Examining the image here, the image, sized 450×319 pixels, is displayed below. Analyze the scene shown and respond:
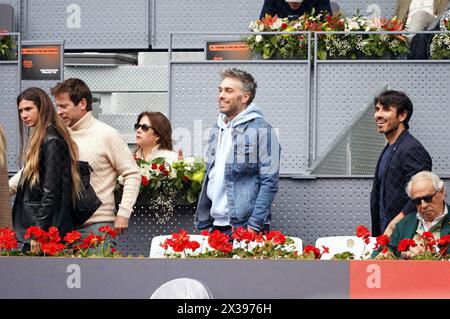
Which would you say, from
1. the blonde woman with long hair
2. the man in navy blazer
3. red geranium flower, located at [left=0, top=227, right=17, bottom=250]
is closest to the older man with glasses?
the man in navy blazer

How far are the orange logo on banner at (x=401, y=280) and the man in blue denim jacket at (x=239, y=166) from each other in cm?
216

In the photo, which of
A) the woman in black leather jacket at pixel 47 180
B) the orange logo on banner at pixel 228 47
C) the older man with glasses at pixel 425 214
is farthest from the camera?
the orange logo on banner at pixel 228 47

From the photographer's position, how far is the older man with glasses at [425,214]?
7789 millimetres

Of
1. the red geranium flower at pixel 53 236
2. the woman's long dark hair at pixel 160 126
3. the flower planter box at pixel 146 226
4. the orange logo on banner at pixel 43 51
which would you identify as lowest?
the flower planter box at pixel 146 226

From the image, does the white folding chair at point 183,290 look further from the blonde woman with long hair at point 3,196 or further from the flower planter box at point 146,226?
the flower planter box at point 146,226

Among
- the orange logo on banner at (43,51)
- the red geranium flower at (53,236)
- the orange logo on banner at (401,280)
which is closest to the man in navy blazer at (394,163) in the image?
the orange logo on banner at (401,280)

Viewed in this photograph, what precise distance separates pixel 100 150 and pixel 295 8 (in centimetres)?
337

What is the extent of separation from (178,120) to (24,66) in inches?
57.3

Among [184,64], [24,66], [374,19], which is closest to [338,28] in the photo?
[374,19]

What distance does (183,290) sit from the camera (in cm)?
612

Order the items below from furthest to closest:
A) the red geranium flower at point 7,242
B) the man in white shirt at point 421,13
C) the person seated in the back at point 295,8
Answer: the man in white shirt at point 421,13
the person seated in the back at point 295,8
the red geranium flower at point 7,242

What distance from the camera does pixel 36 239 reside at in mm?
6945

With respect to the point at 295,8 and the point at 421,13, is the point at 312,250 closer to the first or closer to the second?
the point at 295,8
